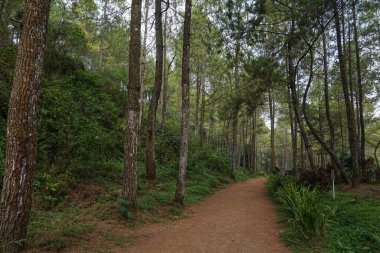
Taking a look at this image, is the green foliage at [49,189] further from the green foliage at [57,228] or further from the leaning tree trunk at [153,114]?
the leaning tree trunk at [153,114]

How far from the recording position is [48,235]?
4742 millimetres

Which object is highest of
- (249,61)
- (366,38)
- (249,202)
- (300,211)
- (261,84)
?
(366,38)

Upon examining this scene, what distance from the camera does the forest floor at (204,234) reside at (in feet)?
16.1

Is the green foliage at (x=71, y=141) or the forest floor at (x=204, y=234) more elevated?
the green foliage at (x=71, y=141)

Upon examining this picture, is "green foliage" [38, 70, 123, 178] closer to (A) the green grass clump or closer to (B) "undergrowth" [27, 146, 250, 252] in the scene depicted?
(B) "undergrowth" [27, 146, 250, 252]

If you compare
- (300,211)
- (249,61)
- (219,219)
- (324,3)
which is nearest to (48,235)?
(219,219)

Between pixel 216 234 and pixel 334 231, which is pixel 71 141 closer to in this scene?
pixel 216 234

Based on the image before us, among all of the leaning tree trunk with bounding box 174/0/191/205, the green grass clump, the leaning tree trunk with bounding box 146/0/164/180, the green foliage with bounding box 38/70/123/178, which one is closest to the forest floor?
the leaning tree trunk with bounding box 174/0/191/205

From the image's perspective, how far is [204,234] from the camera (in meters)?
5.86

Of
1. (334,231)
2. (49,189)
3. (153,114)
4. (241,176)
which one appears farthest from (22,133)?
(241,176)

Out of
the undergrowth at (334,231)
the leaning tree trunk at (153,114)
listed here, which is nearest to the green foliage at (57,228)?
the undergrowth at (334,231)

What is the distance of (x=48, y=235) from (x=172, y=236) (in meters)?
2.34

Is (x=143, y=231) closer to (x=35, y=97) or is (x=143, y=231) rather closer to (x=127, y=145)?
(x=127, y=145)

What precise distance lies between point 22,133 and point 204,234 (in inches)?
158
